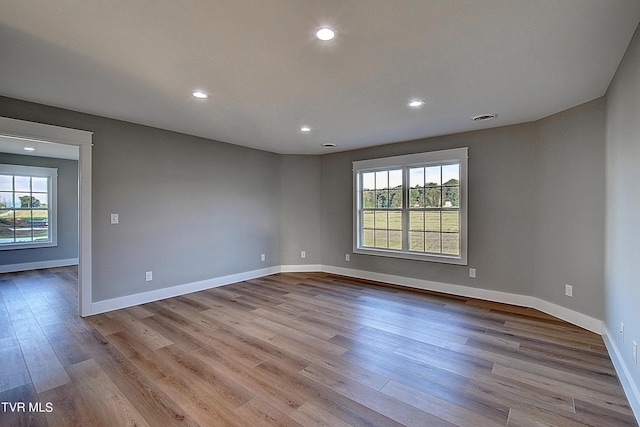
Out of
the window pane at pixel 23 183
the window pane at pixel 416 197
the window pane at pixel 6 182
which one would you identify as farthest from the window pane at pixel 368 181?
the window pane at pixel 6 182

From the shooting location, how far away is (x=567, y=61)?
2.35 m

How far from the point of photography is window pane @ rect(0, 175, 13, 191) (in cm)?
625

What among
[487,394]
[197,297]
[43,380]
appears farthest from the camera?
[197,297]

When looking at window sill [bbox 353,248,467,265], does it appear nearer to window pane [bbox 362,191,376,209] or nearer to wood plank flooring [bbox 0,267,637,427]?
wood plank flooring [bbox 0,267,637,427]

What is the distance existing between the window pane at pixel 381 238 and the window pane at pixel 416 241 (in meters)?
0.49

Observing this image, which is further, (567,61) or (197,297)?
(197,297)

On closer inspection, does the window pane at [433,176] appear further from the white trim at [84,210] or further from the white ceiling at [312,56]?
the white trim at [84,210]

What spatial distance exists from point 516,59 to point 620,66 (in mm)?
894

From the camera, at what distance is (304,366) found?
249cm

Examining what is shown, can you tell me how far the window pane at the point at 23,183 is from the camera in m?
6.42

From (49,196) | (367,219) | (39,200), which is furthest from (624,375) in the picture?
(39,200)

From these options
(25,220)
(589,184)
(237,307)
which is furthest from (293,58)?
(25,220)

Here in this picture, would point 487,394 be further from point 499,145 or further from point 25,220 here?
point 25,220

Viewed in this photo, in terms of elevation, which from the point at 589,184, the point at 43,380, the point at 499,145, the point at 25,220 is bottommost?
the point at 43,380
